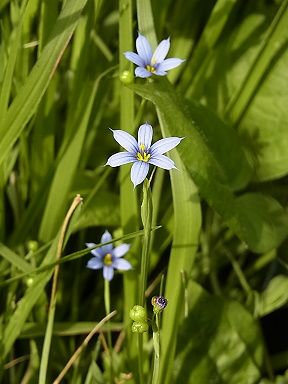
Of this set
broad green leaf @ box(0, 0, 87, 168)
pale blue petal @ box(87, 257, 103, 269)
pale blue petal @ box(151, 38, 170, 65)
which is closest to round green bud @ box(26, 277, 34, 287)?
pale blue petal @ box(87, 257, 103, 269)

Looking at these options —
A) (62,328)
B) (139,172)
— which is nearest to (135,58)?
(139,172)

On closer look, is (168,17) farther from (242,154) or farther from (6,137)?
(6,137)

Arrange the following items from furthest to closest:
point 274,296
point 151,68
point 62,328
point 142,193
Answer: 1. point 274,296
2. point 62,328
3. point 151,68
4. point 142,193

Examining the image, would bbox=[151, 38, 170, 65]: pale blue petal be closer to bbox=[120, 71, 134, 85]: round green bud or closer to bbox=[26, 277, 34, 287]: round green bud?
bbox=[120, 71, 134, 85]: round green bud

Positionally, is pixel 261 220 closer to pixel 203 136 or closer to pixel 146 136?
pixel 203 136

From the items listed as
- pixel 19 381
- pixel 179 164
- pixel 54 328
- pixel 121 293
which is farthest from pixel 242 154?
pixel 19 381

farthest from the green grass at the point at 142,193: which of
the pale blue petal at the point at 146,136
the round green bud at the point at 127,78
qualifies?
the pale blue petal at the point at 146,136
